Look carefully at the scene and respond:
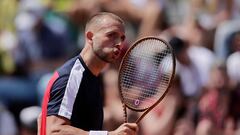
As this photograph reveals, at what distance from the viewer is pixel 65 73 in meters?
5.84

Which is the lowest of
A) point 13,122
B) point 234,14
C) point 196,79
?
point 13,122

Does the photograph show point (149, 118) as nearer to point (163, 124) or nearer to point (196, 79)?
point (163, 124)

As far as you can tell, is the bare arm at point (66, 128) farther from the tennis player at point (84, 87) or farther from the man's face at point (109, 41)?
the man's face at point (109, 41)

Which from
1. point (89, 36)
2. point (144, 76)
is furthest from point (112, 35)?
point (144, 76)

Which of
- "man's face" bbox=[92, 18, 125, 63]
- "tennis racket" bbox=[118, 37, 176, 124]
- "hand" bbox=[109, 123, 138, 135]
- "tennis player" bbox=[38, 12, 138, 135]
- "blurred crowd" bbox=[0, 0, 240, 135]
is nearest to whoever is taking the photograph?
"hand" bbox=[109, 123, 138, 135]

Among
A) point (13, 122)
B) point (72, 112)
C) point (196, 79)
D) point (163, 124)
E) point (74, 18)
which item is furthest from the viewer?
point (74, 18)

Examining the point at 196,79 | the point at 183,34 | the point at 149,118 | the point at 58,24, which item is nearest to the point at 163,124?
the point at 149,118

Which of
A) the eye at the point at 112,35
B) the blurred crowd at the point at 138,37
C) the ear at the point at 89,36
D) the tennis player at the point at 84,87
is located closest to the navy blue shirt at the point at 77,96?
the tennis player at the point at 84,87

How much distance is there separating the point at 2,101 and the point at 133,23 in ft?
6.57

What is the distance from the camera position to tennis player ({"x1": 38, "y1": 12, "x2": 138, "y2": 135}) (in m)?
5.72

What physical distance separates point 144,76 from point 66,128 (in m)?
1.23

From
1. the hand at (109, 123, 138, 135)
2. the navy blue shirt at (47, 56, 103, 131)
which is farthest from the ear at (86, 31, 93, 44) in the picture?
the hand at (109, 123, 138, 135)

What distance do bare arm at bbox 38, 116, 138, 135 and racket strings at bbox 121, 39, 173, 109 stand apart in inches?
17.6

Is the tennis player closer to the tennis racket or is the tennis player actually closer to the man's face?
the man's face
